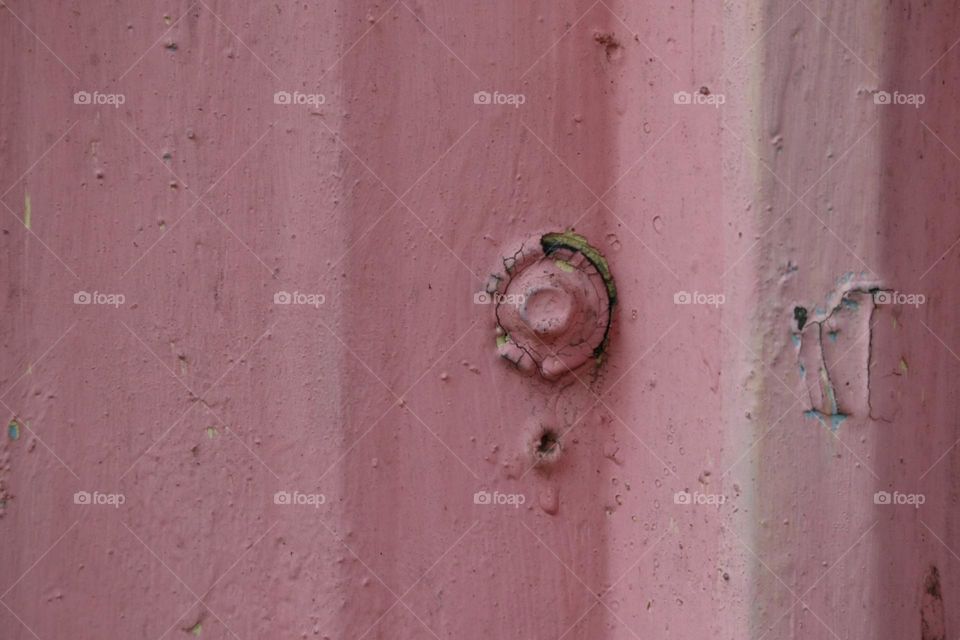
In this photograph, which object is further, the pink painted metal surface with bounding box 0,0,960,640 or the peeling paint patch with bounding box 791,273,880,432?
the pink painted metal surface with bounding box 0,0,960,640

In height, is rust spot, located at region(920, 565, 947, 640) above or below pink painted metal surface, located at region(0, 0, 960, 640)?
below

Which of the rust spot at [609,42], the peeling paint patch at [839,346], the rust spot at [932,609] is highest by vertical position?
the rust spot at [609,42]

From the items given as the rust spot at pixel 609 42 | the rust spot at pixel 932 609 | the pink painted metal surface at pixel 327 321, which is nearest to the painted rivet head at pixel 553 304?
the pink painted metal surface at pixel 327 321

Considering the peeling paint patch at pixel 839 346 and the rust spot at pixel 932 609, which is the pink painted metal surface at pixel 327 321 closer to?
the peeling paint patch at pixel 839 346

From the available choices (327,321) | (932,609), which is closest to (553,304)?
(327,321)

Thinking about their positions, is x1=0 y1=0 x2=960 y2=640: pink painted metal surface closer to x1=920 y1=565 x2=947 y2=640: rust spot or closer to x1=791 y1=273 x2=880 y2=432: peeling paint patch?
x1=791 y1=273 x2=880 y2=432: peeling paint patch

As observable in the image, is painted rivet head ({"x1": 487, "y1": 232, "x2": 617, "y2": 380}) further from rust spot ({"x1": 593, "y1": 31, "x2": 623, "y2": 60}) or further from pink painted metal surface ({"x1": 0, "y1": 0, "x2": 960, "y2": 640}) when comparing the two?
rust spot ({"x1": 593, "y1": 31, "x2": 623, "y2": 60})

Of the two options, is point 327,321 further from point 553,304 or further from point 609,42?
point 609,42

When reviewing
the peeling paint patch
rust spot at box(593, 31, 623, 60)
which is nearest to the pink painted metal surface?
rust spot at box(593, 31, 623, 60)

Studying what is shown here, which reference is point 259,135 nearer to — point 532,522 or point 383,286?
point 383,286

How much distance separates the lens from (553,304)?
0.97m

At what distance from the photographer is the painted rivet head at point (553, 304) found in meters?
0.97

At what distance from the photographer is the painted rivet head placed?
97 cm

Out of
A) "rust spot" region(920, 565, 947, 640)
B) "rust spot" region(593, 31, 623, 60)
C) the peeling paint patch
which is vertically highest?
"rust spot" region(593, 31, 623, 60)
